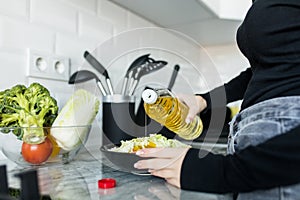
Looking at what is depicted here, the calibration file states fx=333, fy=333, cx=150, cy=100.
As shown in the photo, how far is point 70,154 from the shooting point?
76cm

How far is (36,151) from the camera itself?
0.65 m

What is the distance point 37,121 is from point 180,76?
940mm

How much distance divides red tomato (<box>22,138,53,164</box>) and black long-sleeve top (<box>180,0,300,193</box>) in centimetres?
30

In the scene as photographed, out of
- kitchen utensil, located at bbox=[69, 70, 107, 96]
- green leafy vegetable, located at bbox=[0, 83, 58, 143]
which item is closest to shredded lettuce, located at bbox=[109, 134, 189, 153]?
green leafy vegetable, located at bbox=[0, 83, 58, 143]

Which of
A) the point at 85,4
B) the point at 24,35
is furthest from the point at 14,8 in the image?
the point at 85,4

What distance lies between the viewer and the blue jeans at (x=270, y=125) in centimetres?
47

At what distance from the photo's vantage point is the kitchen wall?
Result: 0.82 m

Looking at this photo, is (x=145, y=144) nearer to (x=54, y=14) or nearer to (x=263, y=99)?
(x=263, y=99)

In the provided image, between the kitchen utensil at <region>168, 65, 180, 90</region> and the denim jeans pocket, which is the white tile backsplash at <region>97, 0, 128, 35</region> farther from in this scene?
the denim jeans pocket

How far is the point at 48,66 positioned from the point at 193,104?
41 centimetres

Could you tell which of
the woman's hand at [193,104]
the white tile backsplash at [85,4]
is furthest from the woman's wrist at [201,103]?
the white tile backsplash at [85,4]

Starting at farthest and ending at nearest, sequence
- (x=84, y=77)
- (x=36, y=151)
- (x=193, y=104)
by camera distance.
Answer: (x=84, y=77)
(x=193, y=104)
(x=36, y=151)

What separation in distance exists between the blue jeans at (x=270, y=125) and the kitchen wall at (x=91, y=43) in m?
0.58

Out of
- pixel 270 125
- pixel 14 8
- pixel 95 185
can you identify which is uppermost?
pixel 14 8
